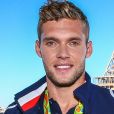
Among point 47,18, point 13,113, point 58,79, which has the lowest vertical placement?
point 13,113

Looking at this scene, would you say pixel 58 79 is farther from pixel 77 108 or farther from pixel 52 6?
pixel 52 6

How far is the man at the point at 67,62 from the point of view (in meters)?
7.42

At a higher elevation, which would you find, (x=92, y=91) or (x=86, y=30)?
(x=86, y=30)

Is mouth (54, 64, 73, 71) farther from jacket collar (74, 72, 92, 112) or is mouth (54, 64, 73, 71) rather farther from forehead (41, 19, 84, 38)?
forehead (41, 19, 84, 38)

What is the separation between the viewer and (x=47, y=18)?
7.64 m

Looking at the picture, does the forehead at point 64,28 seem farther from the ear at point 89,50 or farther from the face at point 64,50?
the ear at point 89,50

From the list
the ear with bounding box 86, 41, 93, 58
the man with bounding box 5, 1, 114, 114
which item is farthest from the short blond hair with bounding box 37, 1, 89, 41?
the ear with bounding box 86, 41, 93, 58

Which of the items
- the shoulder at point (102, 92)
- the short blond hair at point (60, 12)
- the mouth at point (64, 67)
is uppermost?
the short blond hair at point (60, 12)

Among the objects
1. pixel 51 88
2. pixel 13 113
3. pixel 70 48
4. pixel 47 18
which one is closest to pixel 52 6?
pixel 47 18

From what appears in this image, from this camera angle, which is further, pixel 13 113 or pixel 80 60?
pixel 13 113

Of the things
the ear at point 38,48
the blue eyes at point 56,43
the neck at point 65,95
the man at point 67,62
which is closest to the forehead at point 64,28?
the man at point 67,62

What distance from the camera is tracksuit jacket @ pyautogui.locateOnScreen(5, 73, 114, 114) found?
737 centimetres

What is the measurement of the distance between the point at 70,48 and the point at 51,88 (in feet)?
2.88

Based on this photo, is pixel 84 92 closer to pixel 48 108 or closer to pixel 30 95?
pixel 48 108
